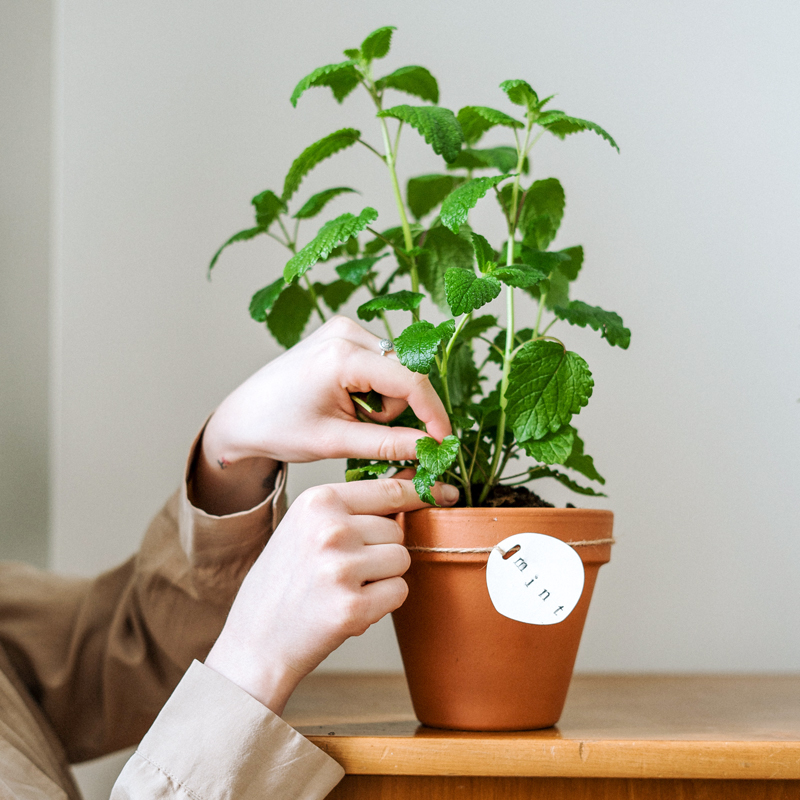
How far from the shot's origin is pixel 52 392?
4.25 feet

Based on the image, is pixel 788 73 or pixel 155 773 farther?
pixel 788 73

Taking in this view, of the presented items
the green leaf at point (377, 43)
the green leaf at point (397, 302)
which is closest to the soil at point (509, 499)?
the green leaf at point (397, 302)

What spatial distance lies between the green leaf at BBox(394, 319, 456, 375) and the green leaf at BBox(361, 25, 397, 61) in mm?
318

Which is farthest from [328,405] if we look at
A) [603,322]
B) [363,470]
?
[603,322]

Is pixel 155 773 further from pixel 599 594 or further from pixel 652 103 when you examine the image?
pixel 652 103

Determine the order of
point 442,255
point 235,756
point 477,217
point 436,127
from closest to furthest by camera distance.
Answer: point 235,756 < point 436,127 < point 442,255 < point 477,217

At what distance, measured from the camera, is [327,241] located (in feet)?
2.03

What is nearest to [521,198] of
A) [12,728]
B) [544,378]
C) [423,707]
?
[544,378]

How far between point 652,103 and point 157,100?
0.92 meters

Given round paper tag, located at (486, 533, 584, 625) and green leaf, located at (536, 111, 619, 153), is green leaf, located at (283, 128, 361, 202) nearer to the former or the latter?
green leaf, located at (536, 111, 619, 153)

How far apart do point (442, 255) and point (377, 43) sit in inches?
8.9

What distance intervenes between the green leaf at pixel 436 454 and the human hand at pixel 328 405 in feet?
0.11

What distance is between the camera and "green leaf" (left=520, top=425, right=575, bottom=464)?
64 centimetres

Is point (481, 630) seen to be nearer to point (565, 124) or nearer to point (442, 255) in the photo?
point (442, 255)
